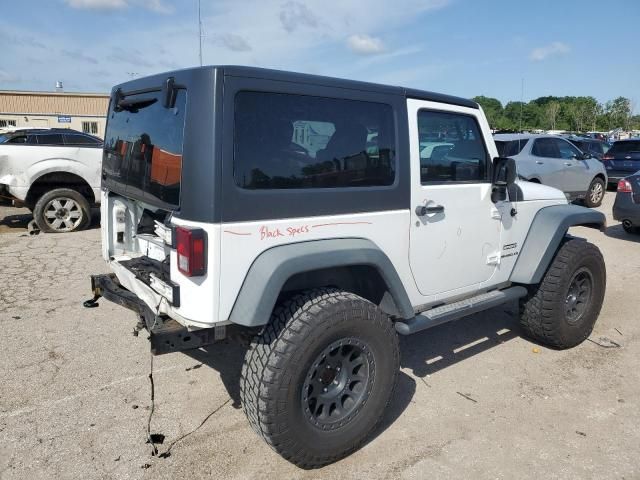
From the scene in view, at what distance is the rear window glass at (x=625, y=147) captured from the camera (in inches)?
551

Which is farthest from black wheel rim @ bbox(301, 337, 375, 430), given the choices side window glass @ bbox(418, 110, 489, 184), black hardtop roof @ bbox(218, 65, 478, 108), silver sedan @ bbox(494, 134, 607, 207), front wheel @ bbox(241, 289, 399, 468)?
silver sedan @ bbox(494, 134, 607, 207)

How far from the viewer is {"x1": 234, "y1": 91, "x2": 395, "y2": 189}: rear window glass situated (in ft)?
8.09

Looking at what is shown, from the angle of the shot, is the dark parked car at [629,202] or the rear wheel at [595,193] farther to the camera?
the rear wheel at [595,193]

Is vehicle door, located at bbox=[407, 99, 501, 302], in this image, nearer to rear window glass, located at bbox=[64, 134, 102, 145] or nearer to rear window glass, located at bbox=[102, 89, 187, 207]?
rear window glass, located at bbox=[102, 89, 187, 207]

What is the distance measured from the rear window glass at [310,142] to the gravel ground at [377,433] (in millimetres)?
1597

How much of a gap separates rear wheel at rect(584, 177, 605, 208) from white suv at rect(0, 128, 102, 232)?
10933 mm

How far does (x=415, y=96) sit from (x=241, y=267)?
1.68 metres

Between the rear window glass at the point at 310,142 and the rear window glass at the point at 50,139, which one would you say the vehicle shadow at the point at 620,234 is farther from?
the rear window glass at the point at 50,139

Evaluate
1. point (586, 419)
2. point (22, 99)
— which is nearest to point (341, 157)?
point (586, 419)

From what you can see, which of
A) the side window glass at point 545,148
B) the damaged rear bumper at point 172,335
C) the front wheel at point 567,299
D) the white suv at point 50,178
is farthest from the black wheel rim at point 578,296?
the white suv at point 50,178

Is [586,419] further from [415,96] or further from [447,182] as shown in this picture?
[415,96]

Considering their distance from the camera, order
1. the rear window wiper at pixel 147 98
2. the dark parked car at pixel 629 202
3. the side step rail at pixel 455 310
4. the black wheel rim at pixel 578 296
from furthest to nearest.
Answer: the dark parked car at pixel 629 202 < the black wheel rim at pixel 578 296 < the side step rail at pixel 455 310 < the rear window wiper at pixel 147 98

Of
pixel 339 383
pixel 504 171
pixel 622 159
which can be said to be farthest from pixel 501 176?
pixel 622 159

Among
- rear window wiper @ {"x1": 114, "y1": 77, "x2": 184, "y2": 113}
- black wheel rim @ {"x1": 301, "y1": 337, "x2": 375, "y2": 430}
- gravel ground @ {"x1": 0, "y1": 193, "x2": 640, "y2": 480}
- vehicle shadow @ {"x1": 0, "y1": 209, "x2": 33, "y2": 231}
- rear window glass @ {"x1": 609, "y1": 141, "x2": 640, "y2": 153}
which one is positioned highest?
rear window glass @ {"x1": 609, "y1": 141, "x2": 640, "y2": 153}
